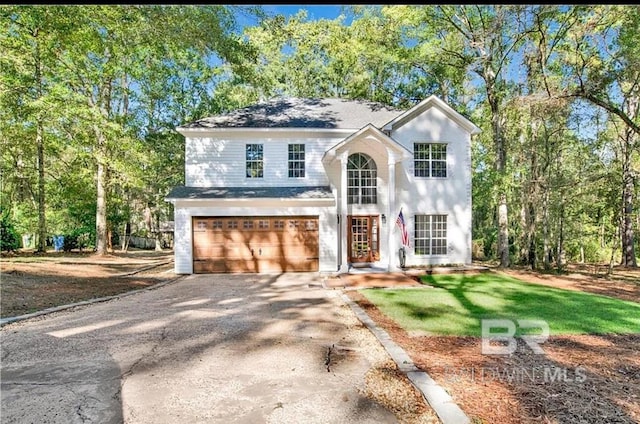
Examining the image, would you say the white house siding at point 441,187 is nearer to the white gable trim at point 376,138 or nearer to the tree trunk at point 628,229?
the white gable trim at point 376,138

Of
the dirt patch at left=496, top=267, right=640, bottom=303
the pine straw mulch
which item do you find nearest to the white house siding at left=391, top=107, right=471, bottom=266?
the dirt patch at left=496, top=267, right=640, bottom=303

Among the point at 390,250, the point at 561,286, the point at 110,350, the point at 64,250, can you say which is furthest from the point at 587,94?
the point at 64,250

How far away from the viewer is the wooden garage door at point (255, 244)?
1401cm

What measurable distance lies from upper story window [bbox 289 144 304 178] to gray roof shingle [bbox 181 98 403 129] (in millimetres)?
930

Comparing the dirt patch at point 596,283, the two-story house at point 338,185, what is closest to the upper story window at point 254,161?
the two-story house at point 338,185

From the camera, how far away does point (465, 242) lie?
15422 mm

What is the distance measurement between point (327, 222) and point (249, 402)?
10.9 m

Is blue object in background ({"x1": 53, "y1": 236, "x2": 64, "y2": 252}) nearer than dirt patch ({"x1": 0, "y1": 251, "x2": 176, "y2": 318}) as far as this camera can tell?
No

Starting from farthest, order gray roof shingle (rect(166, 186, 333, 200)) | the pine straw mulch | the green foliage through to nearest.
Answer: the green foliage → gray roof shingle (rect(166, 186, 333, 200)) → the pine straw mulch

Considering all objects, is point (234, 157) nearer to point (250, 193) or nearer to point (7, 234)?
point (250, 193)

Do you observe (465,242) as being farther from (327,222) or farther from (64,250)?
(64,250)

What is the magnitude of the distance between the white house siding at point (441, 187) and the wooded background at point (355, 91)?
57.4 inches

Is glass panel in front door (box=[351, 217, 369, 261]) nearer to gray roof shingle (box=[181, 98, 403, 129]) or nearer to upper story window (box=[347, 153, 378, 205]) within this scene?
upper story window (box=[347, 153, 378, 205])

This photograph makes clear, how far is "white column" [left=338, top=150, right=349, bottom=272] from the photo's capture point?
545 inches
